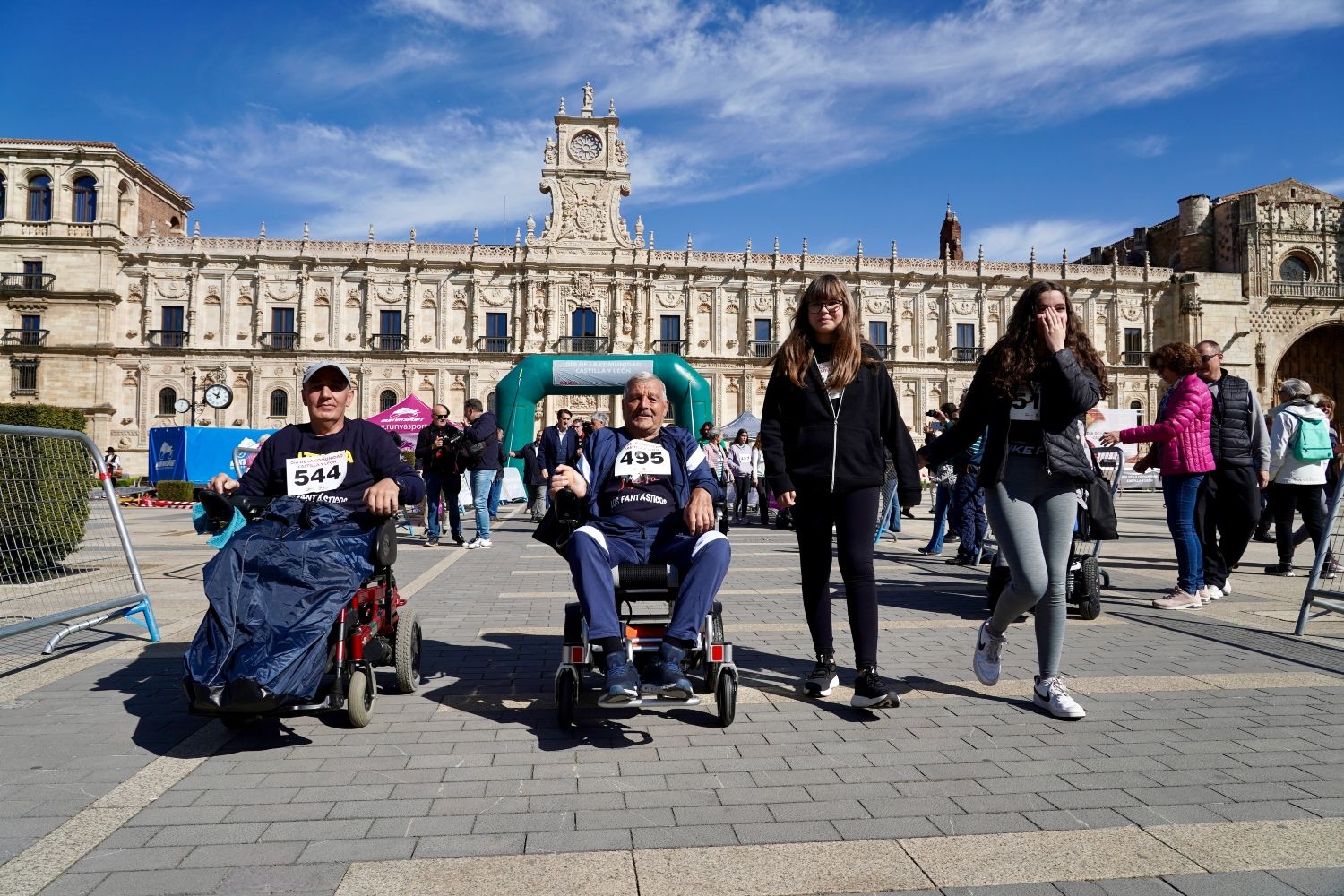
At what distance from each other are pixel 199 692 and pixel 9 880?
2.95ft

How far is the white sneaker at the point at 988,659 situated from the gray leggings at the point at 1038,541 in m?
0.18

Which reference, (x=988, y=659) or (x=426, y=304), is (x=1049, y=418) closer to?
(x=988, y=659)

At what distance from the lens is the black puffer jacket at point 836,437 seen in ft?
12.7

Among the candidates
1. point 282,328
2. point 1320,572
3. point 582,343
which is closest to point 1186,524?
point 1320,572

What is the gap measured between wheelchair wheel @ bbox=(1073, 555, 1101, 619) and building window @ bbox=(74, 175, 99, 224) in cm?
4902

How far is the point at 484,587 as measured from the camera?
301 inches

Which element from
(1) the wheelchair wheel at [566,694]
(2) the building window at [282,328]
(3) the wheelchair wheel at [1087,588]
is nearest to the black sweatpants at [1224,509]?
(3) the wheelchair wheel at [1087,588]

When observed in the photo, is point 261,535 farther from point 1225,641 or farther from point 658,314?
point 658,314

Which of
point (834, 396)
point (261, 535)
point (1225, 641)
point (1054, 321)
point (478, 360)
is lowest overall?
point (1225, 641)

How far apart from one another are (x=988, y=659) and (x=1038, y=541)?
0.64 m

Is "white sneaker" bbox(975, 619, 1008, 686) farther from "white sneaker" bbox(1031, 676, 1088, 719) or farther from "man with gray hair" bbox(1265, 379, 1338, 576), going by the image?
"man with gray hair" bbox(1265, 379, 1338, 576)

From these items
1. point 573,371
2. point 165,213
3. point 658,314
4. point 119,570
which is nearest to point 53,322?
point 165,213

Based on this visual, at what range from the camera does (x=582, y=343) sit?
142 feet

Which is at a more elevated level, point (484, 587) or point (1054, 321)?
point (1054, 321)
